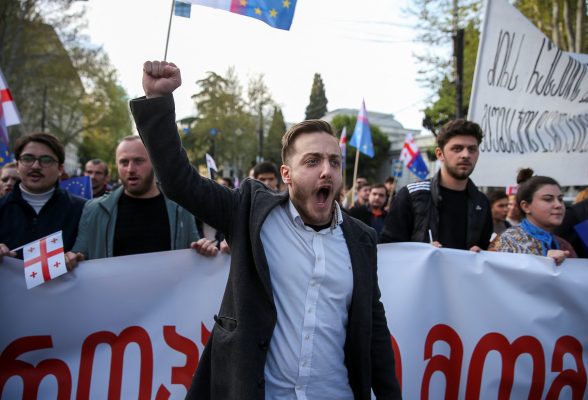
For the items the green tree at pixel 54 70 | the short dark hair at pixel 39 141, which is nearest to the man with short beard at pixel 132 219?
the short dark hair at pixel 39 141

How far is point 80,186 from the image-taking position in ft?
17.3

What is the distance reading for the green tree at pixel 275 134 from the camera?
48.7m

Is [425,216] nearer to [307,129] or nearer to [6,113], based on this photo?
[307,129]

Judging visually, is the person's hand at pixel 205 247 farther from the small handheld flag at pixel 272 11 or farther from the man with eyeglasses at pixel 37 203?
the small handheld flag at pixel 272 11

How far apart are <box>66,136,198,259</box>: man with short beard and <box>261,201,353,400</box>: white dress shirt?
1.44 metres

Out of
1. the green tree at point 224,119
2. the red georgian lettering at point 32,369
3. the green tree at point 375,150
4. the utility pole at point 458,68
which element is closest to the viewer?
the red georgian lettering at point 32,369

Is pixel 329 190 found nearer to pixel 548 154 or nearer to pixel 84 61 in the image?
pixel 548 154

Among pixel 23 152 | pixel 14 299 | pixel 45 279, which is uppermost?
pixel 23 152

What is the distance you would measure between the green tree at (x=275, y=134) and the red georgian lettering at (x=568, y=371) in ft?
142

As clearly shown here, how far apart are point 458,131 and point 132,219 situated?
2.24m

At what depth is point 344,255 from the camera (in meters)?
1.98

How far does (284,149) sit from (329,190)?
277mm

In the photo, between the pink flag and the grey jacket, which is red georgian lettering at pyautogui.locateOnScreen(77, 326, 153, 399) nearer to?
the grey jacket

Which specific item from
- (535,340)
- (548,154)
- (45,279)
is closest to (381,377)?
(535,340)
